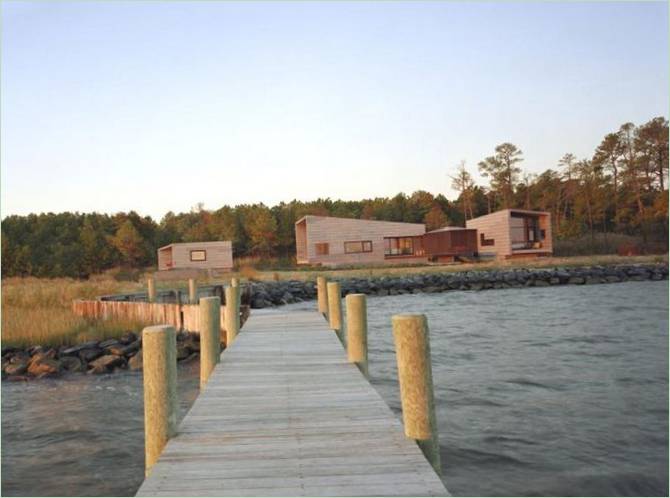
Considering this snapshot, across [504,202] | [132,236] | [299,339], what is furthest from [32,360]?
[504,202]

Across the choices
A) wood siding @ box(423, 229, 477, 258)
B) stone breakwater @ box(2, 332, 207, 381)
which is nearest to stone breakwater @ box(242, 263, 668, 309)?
wood siding @ box(423, 229, 477, 258)

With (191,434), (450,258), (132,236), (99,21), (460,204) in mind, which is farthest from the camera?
(460,204)

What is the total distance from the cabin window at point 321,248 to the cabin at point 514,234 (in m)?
12.5

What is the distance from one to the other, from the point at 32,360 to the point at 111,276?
2677 centimetres

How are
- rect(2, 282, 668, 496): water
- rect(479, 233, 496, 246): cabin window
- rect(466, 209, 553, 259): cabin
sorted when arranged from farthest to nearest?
rect(479, 233, 496, 246): cabin window, rect(466, 209, 553, 259): cabin, rect(2, 282, 668, 496): water

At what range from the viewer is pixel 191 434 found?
5.53 m

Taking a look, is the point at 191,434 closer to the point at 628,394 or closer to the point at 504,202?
the point at 628,394

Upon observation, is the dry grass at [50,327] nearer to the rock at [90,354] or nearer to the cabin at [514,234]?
the rock at [90,354]

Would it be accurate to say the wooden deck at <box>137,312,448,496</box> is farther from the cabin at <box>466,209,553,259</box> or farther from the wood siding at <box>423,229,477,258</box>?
the wood siding at <box>423,229,477,258</box>

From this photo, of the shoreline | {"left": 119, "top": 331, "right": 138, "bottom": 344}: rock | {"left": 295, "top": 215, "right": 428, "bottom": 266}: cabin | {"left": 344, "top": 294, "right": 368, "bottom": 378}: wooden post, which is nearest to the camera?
{"left": 344, "top": 294, "right": 368, "bottom": 378}: wooden post

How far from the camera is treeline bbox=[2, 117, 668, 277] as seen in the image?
59500mm

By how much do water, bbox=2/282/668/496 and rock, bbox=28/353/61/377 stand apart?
2.20ft

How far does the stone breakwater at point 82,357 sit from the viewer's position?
14086 mm

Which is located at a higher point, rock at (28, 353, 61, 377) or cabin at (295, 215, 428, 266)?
Answer: cabin at (295, 215, 428, 266)
